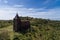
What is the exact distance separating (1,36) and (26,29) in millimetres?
15496

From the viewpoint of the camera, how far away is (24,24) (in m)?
60.5

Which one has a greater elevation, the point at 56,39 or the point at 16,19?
the point at 16,19

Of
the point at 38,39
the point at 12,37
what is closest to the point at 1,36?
the point at 12,37

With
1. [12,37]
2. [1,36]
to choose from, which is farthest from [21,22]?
[1,36]

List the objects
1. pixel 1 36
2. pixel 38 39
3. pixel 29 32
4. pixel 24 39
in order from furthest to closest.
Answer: pixel 29 32 < pixel 38 39 < pixel 24 39 < pixel 1 36

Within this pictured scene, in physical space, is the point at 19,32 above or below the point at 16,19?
below

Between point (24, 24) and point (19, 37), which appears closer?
point (19, 37)

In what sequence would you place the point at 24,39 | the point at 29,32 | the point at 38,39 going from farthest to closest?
the point at 29,32, the point at 38,39, the point at 24,39

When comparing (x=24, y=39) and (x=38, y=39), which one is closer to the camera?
(x=24, y=39)

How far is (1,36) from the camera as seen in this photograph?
47.6 metres

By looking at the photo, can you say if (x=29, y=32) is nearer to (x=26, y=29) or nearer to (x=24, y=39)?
(x=26, y=29)

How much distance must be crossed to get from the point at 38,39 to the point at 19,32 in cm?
733

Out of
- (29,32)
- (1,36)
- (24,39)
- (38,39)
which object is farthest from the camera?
(29,32)

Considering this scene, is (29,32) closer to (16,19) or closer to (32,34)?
(32,34)
